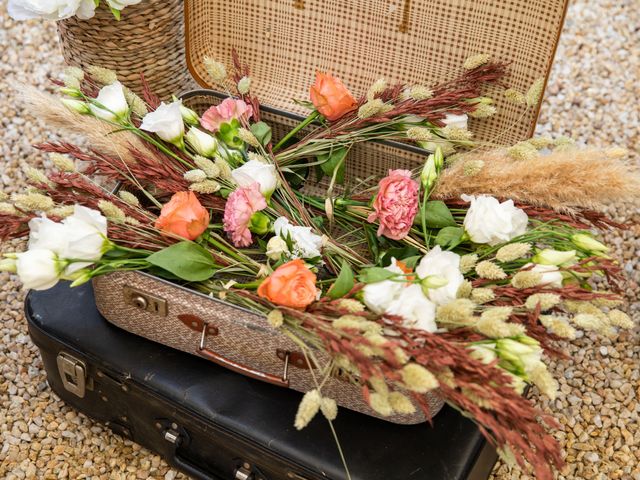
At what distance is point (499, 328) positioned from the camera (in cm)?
98

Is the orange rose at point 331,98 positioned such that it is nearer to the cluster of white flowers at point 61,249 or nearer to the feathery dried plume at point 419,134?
the feathery dried plume at point 419,134

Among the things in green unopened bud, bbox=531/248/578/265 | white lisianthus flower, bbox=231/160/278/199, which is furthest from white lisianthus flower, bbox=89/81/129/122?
green unopened bud, bbox=531/248/578/265

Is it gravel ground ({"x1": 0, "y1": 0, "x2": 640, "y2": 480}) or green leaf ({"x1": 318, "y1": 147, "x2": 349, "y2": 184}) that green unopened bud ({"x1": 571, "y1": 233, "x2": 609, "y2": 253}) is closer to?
gravel ground ({"x1": 0, "y1": 0, "x2": 640, "y2": 480})

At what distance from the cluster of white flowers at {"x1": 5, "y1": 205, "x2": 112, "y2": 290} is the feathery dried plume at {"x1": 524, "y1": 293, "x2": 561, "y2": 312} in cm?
64

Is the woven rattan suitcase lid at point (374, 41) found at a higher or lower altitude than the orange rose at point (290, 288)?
higher

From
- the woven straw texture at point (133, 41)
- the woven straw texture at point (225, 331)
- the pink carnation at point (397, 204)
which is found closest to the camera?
the woven straw texture at point (225, 331)

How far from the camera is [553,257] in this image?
1146 millimetres

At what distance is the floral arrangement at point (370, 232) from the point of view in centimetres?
100

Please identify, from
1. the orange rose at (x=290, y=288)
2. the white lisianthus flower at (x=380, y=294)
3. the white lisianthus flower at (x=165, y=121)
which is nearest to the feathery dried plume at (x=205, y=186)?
the white lisianthus flower at (x=165, y=121)

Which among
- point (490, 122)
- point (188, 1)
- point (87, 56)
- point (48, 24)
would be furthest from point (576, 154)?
point (48, 24)

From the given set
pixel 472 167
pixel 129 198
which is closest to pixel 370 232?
pixel 472 167

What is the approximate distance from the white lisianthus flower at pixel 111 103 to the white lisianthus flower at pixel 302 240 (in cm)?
37

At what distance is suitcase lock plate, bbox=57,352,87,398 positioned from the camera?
4.64 ft

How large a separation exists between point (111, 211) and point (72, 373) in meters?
0.41
